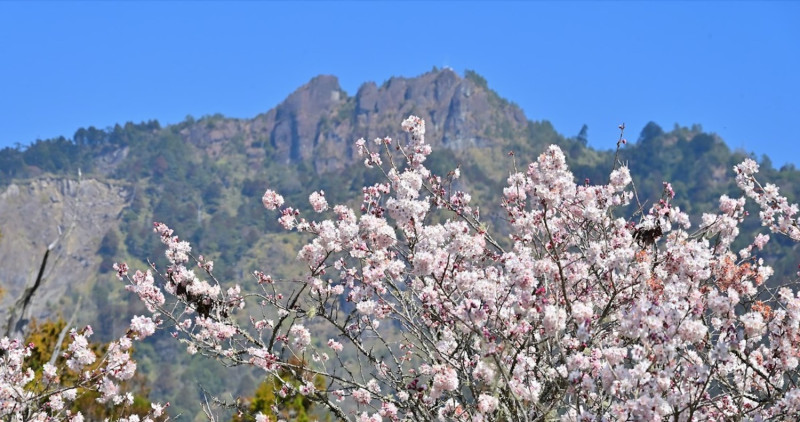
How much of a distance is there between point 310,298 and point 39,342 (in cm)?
2064

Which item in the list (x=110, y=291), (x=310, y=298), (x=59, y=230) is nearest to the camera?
(x=59, y=230)

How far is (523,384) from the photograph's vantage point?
5.46 m

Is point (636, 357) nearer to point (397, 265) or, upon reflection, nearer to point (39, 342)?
point (397, 265)

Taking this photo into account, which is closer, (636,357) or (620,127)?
(636,357)

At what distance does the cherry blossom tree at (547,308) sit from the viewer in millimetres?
4621

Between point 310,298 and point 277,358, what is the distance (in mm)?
864

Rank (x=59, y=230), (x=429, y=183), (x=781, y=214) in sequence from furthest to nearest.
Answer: (x=429, y=183)
(x=781, y=214)
(x=59, y=230)

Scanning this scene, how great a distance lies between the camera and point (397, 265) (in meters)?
Answer: 5.87

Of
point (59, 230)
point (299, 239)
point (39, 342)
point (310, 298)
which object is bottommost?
point (59, 230)

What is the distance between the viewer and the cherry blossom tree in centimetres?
462

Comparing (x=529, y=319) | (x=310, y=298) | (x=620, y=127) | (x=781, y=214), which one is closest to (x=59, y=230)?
(x=529, y=319)

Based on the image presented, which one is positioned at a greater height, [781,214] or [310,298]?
[781,214]

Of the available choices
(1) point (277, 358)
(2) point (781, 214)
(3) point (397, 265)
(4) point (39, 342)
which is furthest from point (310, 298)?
(4) point (39, 342)

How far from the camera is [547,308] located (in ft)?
15.2
